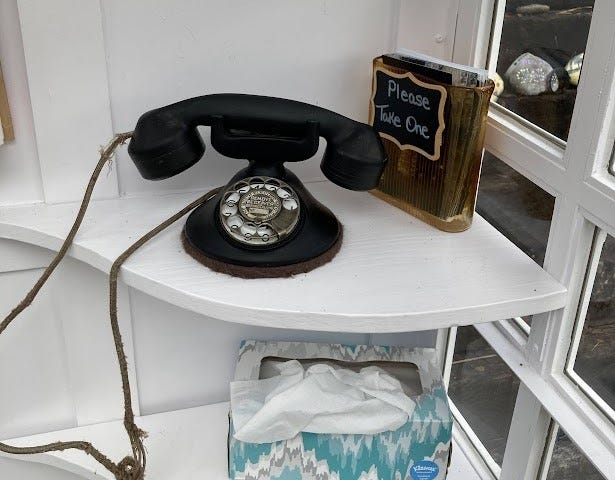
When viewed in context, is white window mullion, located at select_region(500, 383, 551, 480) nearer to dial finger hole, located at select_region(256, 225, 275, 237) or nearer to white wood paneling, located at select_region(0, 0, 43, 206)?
dial finger hole, located at select_region(256, 225, 275, 237)

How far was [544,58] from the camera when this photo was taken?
75cm

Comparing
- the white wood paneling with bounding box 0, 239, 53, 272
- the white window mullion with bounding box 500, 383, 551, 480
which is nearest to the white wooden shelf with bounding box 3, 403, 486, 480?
the white window mullion with bounding box 500, 383, 551, 480

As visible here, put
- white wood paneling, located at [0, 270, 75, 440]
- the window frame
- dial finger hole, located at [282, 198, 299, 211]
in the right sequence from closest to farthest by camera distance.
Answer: the window frame
dial finger hole, located at [282, 198, 299, 211]
white wood paneling, located at [0, 270, 75, 440]

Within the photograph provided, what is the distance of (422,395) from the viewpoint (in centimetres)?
85

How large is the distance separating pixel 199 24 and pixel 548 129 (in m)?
0.37

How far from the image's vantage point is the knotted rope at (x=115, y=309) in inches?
29.7

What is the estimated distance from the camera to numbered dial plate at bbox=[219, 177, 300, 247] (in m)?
0.74

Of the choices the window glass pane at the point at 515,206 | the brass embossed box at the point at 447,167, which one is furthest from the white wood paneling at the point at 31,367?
the window glass pane at the point at 515,206

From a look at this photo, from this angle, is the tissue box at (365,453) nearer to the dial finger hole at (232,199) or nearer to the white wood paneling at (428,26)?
the dial finger hole at (232,199)

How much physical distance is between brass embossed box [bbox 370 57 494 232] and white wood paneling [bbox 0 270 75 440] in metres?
→ 0.43

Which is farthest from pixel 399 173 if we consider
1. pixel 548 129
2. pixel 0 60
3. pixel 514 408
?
pixel 0 60

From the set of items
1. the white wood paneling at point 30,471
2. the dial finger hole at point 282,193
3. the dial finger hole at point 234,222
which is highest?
the dial finger hole at point 282,193

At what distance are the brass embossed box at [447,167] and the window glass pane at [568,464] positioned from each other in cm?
26

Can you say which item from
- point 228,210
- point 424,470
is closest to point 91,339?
point 228,210
